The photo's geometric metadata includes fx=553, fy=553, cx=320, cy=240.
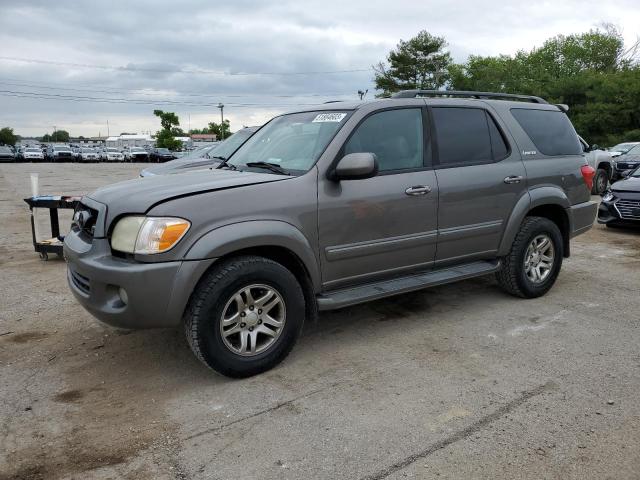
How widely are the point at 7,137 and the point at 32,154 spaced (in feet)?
327

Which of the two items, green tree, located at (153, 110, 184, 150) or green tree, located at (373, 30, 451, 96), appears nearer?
green tree, located at (373, 30, 451, 96)

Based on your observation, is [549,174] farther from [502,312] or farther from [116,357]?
[116,357]

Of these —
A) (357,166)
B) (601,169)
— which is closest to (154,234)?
(357,166)

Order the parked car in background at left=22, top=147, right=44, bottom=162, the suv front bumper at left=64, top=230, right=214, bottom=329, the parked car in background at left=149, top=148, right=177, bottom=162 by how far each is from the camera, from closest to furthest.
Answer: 1. the suv front bumper at left=64, top=230, right=214, bottom=329
2. the parked car in background at left=149, top=148, right=177, bottom=162
3. the parked car in background at left=22, top=147, right=44, bottom=162

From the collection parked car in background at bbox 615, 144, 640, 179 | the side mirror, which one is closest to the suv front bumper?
the side mirror

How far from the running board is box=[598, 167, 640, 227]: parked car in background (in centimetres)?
537

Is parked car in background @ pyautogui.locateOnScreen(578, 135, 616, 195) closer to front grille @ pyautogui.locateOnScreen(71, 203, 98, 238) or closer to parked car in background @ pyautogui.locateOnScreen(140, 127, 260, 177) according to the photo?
parked car in background @ pyautogui.locateOnScreen(140, 127, 260, 177)

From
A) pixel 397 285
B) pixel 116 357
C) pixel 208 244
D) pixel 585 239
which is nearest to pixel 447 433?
pixel 397 285

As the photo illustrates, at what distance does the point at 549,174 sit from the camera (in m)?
5.23

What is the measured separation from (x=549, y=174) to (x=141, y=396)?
406 centimetres

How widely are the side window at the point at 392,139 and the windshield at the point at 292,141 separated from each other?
19 cm

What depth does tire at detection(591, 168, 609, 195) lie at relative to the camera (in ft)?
46.9

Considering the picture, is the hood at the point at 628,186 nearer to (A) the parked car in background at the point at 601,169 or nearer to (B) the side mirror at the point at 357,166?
(A) the parked car in background at the point at 601,169

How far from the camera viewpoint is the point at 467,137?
4.77m
